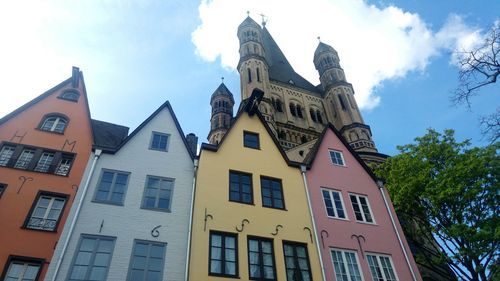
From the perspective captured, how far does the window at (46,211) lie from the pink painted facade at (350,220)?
10855mm

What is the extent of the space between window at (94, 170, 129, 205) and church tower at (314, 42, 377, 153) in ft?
128

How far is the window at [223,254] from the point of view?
1191 cm

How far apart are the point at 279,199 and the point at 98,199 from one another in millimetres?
7737

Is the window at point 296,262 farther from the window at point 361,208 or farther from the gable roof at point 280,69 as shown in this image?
the gable roof at point 280,69

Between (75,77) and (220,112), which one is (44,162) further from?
(220,112)

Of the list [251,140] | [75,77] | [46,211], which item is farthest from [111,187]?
[75,77]

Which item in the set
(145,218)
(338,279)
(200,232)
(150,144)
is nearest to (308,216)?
(338,279)

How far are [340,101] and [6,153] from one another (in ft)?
171

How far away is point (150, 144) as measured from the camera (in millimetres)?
15984

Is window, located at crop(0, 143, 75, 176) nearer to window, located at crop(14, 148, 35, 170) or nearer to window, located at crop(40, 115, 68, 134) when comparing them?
window, located at crop(14, 148, 35, 170)

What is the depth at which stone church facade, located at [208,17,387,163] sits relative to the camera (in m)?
50.8

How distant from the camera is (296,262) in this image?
13.0m

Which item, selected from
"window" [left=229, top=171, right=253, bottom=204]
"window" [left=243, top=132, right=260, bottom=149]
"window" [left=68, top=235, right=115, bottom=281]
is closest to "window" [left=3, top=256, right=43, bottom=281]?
"window" [left=68, top=235, right=115, bottom=281]

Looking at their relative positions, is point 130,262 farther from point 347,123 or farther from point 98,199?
point 347,123
